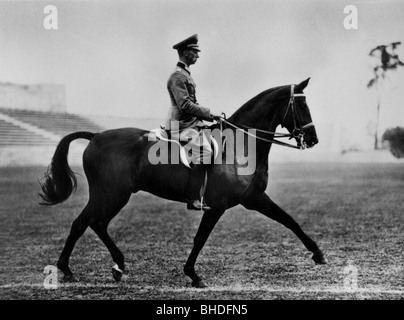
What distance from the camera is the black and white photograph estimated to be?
530 centimetres

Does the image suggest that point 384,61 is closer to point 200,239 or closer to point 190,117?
point 190,117

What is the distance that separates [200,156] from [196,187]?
0.33m

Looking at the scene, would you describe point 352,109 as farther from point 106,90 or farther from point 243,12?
point 106,90

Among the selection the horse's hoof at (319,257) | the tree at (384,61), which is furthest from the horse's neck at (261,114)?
the tree at (384,61)

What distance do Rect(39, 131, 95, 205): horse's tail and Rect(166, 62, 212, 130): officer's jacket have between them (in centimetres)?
111

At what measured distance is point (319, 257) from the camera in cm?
567

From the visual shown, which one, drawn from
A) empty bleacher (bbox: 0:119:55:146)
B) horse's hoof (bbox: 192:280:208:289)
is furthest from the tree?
empty bleacher (bbox: 0:119:55:146)

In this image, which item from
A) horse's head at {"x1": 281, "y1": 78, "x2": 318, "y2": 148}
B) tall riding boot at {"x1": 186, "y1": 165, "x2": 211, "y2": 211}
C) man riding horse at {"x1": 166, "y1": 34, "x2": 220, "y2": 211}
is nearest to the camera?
horse's head at {"x1": 281, "y1": 78, "x2": 318, "y2": 148}

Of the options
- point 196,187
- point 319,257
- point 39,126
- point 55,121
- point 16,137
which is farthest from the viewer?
point 39,126

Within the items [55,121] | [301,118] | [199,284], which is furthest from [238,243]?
[55,121]

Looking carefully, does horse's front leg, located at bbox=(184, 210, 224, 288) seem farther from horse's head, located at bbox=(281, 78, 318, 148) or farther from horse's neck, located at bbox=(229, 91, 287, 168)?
horse's head, located at bbox=(281, 78, 318, 148)

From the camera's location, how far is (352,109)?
708cm

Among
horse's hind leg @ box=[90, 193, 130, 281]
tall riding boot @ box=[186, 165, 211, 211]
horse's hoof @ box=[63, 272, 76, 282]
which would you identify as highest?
tall riding boot @ box=[186, 165, 211, 211]

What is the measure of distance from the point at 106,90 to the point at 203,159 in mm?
2648
